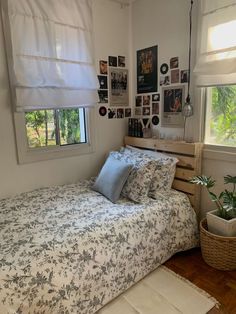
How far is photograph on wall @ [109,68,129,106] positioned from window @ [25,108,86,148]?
1.39ft

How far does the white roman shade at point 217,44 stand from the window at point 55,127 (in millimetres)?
1306

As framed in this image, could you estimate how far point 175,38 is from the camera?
2348 mm

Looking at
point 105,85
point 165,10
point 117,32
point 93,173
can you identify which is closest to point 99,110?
point 105,85

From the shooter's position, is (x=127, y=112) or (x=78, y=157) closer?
(x=78, y=157)

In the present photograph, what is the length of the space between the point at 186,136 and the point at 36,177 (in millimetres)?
1554

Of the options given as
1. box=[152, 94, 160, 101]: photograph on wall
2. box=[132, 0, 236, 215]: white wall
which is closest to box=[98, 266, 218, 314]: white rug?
box=[132, 0, 236, 215]: white wall

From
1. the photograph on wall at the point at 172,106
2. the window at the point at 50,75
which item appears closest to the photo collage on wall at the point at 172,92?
the photograph on wall at the point at 172,106

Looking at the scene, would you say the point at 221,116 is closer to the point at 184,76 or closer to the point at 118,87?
the point at 184,76

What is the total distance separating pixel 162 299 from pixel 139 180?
0.92 m

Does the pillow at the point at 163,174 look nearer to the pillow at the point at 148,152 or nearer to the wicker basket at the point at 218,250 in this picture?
the pillow at the point at 148,152

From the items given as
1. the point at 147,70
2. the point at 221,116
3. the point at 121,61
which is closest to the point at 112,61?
the point at 121,61

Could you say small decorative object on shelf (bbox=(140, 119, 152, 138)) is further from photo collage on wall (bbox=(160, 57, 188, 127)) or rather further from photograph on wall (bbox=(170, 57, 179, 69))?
photograph on wall (bbox=(170, 57, 179, 69))

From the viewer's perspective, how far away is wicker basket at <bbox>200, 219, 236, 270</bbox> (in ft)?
6.11

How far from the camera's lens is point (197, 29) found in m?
2.12
